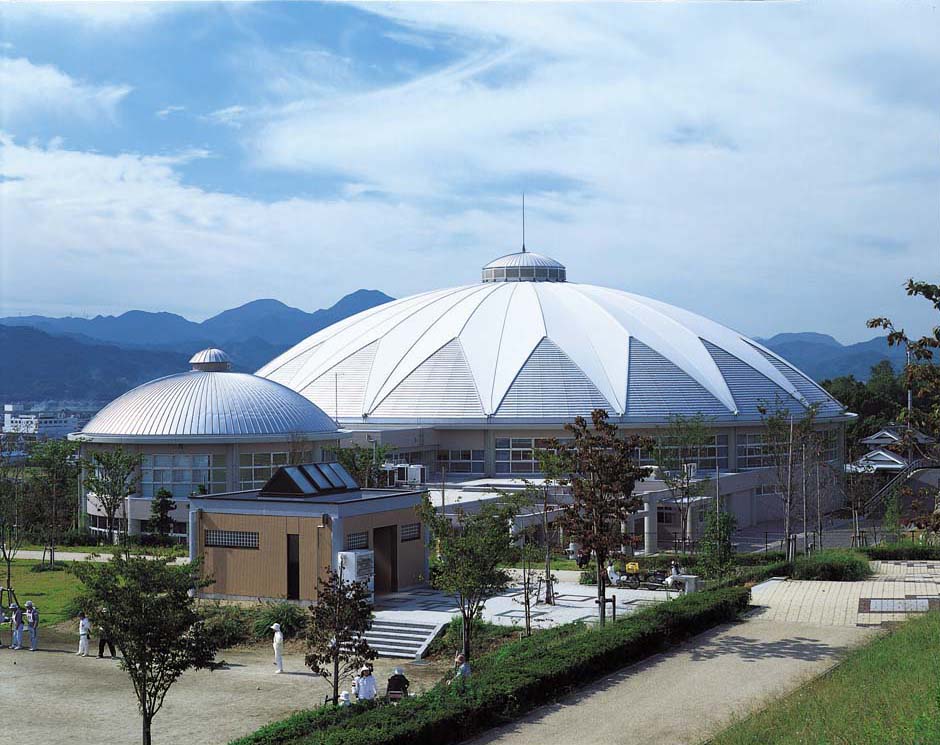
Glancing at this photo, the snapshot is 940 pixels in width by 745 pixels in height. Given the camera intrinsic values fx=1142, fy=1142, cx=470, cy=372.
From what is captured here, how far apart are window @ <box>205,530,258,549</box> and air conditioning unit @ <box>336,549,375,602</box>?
3039 millimetres

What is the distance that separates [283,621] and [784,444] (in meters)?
33.4

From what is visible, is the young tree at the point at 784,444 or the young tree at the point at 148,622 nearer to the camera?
the young tree at the point at 148,622

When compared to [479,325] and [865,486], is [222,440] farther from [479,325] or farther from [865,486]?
[865,486]

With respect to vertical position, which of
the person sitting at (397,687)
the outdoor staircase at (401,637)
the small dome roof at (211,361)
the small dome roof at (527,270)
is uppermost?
the small dome roof at (527,270)

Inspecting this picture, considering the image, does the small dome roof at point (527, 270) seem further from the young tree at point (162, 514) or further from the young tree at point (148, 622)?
the young tree at point (148, 622)

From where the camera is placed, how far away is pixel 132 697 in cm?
2433

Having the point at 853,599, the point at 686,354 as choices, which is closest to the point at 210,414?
Result: the point at 686,354

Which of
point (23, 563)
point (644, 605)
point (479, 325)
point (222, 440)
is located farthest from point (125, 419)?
point (644, 605)

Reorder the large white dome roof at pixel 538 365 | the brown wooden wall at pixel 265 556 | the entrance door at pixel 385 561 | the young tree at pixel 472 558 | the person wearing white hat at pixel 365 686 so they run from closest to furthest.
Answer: the person wearing white hat at pixel 365 686, the young tree at pixel 472 558, the brown wooden wall at pixel 265 556, the entrance door at pixel 385 561, the large white dome roof at pixel 538 365

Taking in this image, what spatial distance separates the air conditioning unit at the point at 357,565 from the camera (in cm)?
3259

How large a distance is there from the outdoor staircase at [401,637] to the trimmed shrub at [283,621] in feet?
6.01

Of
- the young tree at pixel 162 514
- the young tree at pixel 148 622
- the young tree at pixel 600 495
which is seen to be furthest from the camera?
the young tree at pixel 162 514

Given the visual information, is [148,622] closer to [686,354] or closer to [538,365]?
[538,365]

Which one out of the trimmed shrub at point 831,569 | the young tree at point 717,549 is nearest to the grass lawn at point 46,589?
the young tree at point 717,549
